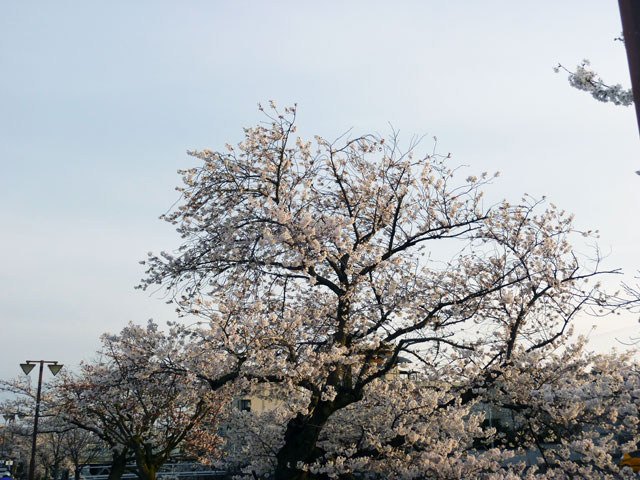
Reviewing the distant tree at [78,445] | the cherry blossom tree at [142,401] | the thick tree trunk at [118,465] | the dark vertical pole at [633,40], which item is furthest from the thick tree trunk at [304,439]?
the distant tree at [78,445]

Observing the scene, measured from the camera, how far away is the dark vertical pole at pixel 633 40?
10.1 feet

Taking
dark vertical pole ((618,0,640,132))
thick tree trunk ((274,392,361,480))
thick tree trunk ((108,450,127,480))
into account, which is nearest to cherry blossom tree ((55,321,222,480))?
thick tree trunk ((108,450,127,480))

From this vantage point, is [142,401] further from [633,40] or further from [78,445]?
[78,445]

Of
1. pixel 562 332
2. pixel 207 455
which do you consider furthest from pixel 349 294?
pixel 207 455

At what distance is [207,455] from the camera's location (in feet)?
76.1

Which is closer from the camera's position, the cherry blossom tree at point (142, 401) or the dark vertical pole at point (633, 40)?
the dark vertical pole at point (633, 40)

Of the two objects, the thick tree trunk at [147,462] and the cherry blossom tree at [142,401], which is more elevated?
the cherry blossom tree at [142,401]

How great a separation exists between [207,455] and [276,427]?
29.3 feet

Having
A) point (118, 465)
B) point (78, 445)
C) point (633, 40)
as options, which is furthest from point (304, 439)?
point (78, 445)

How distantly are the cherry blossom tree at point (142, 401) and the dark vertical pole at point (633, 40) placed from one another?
8.97m

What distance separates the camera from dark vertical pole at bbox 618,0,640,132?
10.1 feet

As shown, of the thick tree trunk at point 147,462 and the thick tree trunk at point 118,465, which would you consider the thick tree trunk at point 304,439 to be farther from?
the thick tree trunk at point 118,465

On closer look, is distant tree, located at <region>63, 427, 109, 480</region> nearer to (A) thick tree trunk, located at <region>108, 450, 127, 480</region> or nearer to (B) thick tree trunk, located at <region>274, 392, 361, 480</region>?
(A) thick tree trunk, located at <region>108, 450, 127, 480</region>

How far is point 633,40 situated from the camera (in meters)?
3.09
